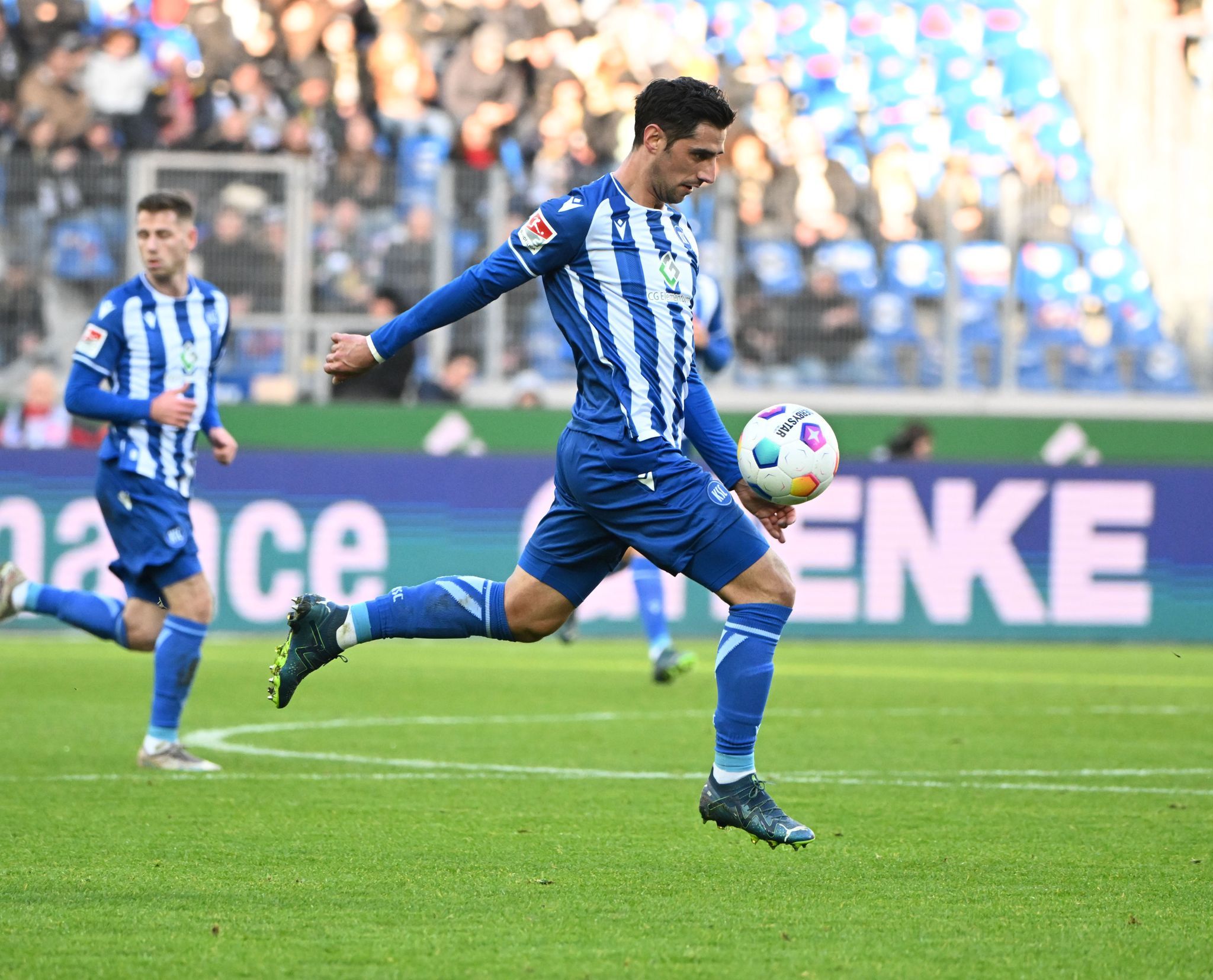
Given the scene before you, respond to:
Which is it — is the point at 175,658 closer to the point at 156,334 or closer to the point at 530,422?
the point at 156,334

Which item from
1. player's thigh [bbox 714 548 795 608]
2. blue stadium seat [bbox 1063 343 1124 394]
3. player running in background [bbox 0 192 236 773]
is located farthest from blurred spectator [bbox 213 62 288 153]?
player's thigh [bbox 714 548 795 608]

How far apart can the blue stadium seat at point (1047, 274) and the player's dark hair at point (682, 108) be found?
1185 centimetres

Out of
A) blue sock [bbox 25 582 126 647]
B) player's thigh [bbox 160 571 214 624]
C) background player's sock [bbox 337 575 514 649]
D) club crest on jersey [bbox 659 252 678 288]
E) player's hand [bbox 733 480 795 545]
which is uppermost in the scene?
club crest on jersey [bbox 659 252 678 288]

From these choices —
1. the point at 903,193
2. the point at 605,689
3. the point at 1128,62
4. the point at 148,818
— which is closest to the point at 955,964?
the point at 148,818

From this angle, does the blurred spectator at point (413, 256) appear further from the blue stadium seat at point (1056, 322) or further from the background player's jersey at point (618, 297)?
the background player's jersey at point (618, 297)

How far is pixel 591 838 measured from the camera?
5.38 m

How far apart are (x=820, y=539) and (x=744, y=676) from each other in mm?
8899

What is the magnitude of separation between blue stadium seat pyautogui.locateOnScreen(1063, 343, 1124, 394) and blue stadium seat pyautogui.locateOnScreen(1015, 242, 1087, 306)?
543mm

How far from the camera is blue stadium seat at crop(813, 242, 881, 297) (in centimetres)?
1641

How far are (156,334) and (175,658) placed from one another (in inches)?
49.5

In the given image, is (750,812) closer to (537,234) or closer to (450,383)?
(537,234)

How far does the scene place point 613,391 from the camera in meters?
4.99

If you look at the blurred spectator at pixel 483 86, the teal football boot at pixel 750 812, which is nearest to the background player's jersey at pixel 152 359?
the teal football boot at pixel 750 812

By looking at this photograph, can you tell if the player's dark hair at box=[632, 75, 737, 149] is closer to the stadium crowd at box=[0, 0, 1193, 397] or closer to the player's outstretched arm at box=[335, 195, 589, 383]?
the player's outstretched arm at box=[335, 195, 589, 383]
